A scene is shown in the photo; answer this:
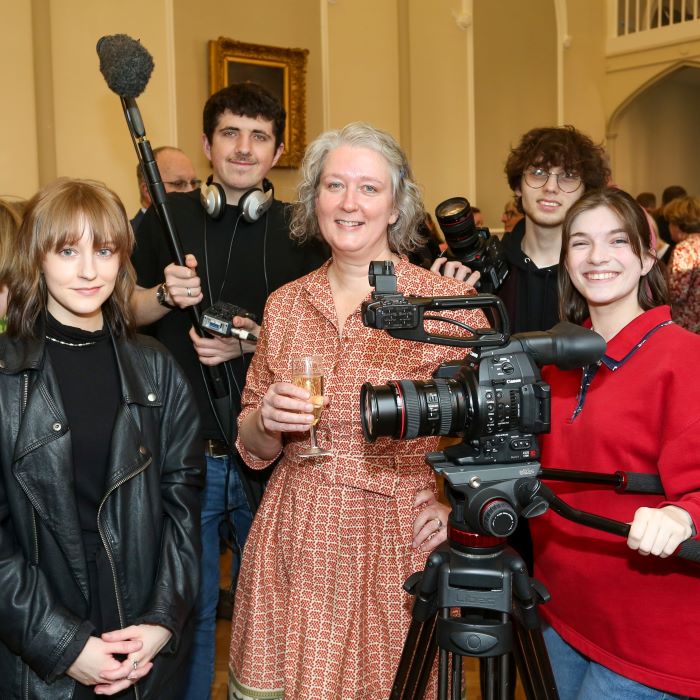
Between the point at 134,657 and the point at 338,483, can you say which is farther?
the point at 338,483

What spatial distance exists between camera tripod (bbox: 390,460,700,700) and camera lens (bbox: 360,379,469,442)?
84 millimetres

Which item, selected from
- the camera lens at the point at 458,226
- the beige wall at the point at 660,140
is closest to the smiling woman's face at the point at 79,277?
the camera lens at the point at 458,226

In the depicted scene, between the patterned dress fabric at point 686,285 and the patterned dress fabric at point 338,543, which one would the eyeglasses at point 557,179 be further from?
the patterned dress fabric at point 686,285

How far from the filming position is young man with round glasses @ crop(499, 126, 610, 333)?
2.42 m

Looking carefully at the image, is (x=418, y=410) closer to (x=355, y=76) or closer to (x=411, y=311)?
(x=411, y=311)

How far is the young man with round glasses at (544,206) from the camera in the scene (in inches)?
95.3

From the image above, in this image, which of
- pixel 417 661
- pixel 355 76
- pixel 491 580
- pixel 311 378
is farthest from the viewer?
pixel 355 76

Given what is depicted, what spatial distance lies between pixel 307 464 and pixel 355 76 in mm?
6127

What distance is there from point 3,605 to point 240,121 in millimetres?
1555

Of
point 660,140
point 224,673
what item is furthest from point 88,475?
point 660,140

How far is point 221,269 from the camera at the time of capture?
2.56m

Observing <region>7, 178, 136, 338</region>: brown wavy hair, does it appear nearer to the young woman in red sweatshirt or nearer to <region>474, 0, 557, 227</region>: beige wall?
the young woman in red sweatshirt

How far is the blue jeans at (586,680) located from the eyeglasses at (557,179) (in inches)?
47.6

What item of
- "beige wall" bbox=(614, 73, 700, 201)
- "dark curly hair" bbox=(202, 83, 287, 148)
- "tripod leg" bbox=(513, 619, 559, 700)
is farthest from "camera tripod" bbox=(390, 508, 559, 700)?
"beige wall" bbox=(614, 73, 700, 201)
